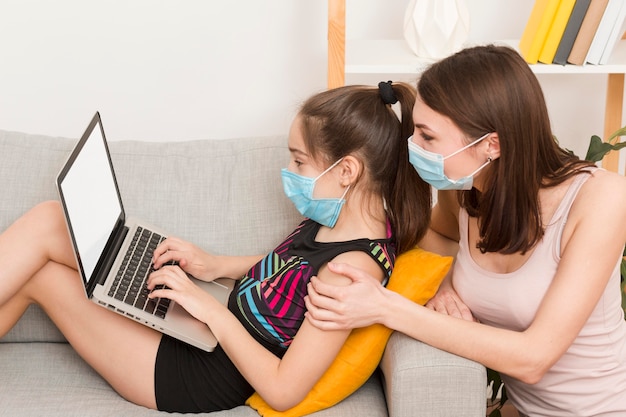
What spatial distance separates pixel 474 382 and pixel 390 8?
1.36m

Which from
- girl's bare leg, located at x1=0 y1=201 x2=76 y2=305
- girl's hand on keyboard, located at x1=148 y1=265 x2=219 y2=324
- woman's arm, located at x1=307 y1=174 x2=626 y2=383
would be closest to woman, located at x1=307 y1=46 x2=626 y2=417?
woman's arm, located at x1=307 y1=174 x2=626 y2=383

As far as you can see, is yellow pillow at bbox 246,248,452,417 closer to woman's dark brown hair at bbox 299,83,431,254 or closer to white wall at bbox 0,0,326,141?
woman's dark brown hair at bbox 299,83,431,254

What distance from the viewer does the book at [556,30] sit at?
2031 millimetres

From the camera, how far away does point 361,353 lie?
60.4 inches

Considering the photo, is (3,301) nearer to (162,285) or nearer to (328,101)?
(162,285)

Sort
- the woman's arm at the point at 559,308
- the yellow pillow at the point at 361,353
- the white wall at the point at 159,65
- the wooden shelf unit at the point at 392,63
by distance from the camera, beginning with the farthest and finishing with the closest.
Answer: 1. the white wall at the point at 159,65
2. the wooden shelf unit at the point at 392,63
3. the yellow pillow at the point at 361,353
4. the woman's arm at the point at 559,308

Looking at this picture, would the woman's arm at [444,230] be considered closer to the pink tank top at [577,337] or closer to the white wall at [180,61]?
the pink tank top at [577,337]

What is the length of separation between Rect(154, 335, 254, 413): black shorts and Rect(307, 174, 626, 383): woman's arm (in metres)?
0.28

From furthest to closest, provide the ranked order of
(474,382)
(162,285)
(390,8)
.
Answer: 1. (390,8)
2. (162,285)
3. (474,382)

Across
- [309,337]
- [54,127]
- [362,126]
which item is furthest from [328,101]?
[54,127]

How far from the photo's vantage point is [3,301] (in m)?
1.67

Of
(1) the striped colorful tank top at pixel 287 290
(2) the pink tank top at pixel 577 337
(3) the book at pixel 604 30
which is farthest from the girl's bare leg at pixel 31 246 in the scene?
(3) the book at pixel 604 30

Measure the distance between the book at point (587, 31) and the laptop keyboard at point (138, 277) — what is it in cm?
117

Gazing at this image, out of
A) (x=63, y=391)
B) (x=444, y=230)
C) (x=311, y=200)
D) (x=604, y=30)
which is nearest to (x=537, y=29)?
(x=604, y=30)
